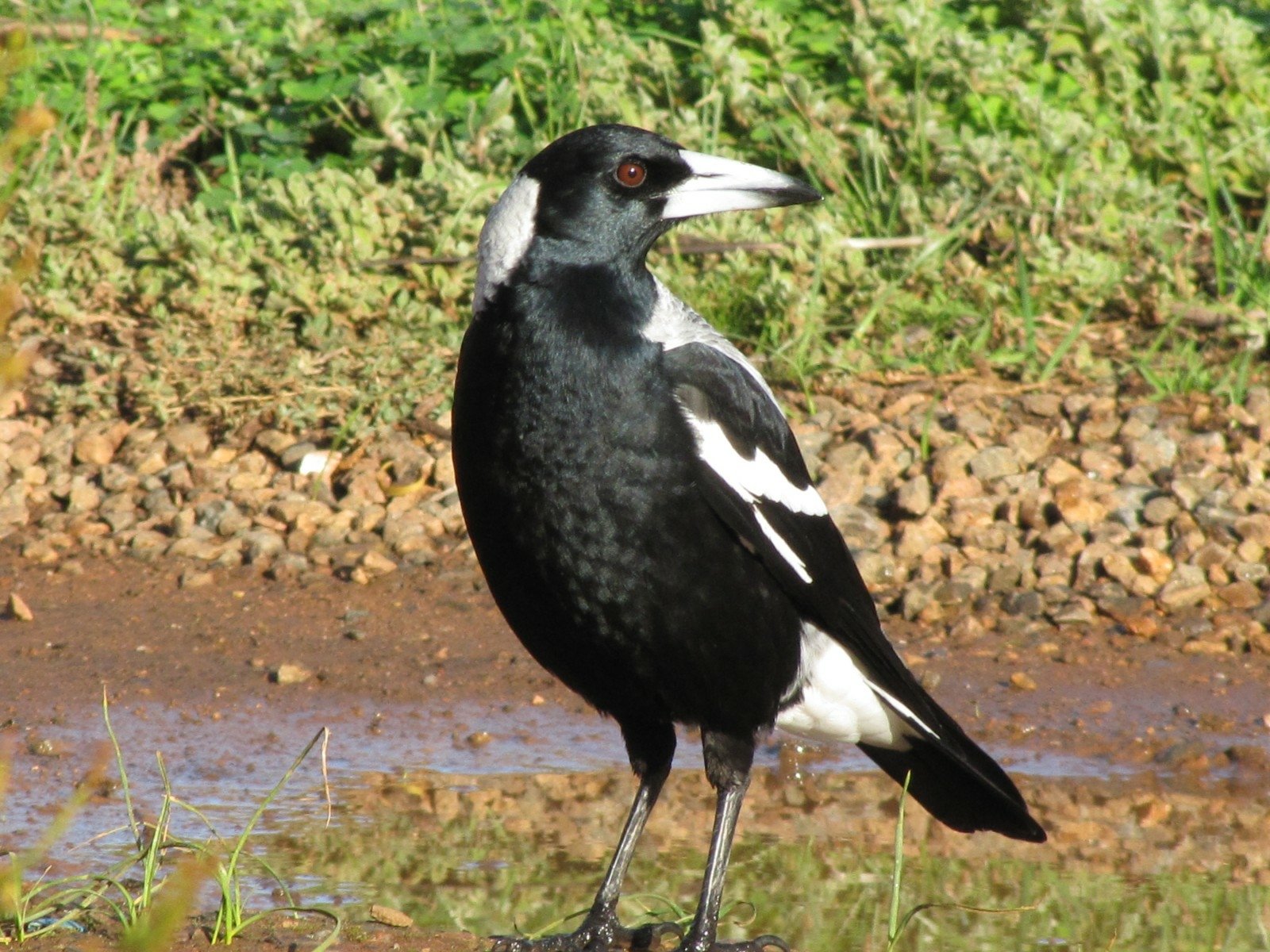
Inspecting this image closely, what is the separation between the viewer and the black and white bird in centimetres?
261

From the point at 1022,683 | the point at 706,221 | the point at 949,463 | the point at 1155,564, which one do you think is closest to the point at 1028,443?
the point at 949,463

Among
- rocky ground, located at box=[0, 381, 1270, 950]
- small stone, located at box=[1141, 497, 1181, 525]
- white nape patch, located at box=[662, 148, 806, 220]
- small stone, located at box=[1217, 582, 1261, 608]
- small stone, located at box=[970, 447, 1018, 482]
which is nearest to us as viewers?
white nape patch, located at box=[662, 148, 806, 220]

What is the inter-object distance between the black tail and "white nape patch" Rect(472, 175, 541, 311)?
43.0 inches

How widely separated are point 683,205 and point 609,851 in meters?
1.21

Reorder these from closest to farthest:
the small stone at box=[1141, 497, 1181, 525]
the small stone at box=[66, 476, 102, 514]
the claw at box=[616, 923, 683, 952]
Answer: the claw at box=[616, 923, 683, 952] < the small stone at box=[1141, 497, 1181, 525] < the small stone at box=[66, 476, 102, 514]

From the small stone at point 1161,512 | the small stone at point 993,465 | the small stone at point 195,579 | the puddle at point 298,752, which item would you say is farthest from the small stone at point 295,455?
the small stone at point 1161,512

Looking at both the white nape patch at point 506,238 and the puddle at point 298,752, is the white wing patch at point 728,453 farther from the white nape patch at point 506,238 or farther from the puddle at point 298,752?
the puddle at point 298,752

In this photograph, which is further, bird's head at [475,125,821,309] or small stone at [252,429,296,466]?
small stone at [252,429,296,466]

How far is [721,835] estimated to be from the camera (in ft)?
9.28

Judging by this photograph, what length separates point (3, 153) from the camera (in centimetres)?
100

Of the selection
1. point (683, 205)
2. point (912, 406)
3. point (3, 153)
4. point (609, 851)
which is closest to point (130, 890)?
point (609, 851)

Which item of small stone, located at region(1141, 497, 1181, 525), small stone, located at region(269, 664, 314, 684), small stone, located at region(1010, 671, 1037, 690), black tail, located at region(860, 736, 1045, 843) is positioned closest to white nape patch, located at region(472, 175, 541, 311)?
black tail, located at region(860, 736, 1045, 843)

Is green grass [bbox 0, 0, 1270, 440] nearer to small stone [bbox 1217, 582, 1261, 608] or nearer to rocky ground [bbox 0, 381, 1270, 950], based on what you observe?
rocky ground [bbox 0, 381, 1270, 950]

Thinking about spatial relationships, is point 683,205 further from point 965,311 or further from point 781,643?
point 965,311
